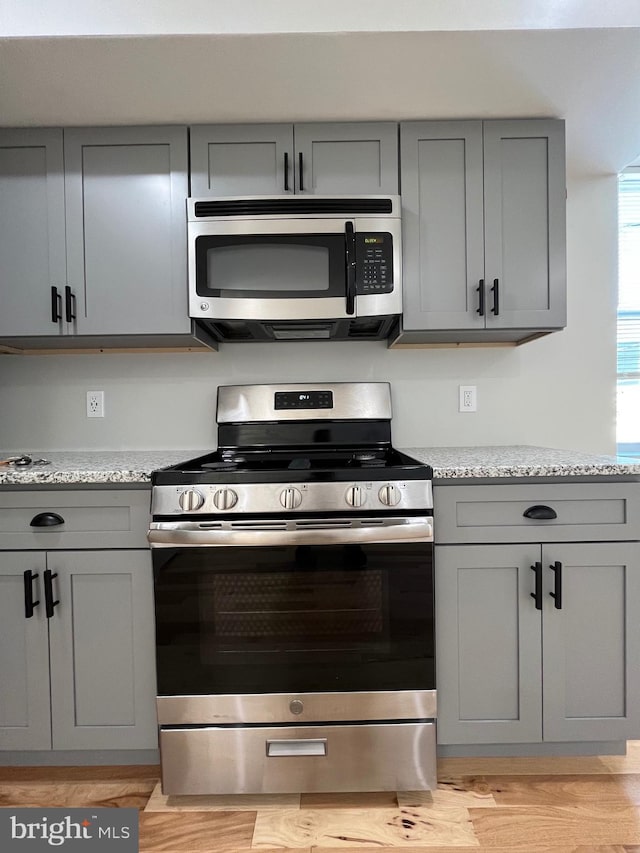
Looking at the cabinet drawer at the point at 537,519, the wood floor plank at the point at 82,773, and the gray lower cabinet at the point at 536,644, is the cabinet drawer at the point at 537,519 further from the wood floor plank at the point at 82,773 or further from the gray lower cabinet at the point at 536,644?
the wood floor plank at the point at 82,773

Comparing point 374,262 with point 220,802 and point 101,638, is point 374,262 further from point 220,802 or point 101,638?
point 220,802

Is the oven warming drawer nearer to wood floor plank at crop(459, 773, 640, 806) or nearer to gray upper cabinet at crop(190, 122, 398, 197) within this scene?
wood floor plank at crop(459, 773, 640, 806)

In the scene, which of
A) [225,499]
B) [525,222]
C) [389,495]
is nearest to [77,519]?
[225,499]

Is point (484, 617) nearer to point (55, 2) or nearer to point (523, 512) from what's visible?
point (523, 512)

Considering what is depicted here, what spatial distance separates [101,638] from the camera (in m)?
1.50

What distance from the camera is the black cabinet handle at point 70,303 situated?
5.80 feet

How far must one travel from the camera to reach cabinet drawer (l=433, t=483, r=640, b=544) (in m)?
1.48

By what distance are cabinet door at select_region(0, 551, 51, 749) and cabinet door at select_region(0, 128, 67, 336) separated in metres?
0.85

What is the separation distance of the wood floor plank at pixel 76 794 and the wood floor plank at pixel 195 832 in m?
0.10

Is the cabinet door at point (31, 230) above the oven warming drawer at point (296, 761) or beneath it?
above

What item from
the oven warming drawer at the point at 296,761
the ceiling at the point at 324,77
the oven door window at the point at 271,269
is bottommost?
the oven warming drawer at the point at 296,761

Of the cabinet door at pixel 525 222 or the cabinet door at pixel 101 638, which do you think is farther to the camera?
the cabinet door at pixel 525 222

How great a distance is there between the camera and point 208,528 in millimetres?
1420

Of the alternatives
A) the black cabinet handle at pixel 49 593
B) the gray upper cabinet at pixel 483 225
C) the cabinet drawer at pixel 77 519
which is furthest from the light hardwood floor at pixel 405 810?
the gray upper cabinet at pixel 483 225
